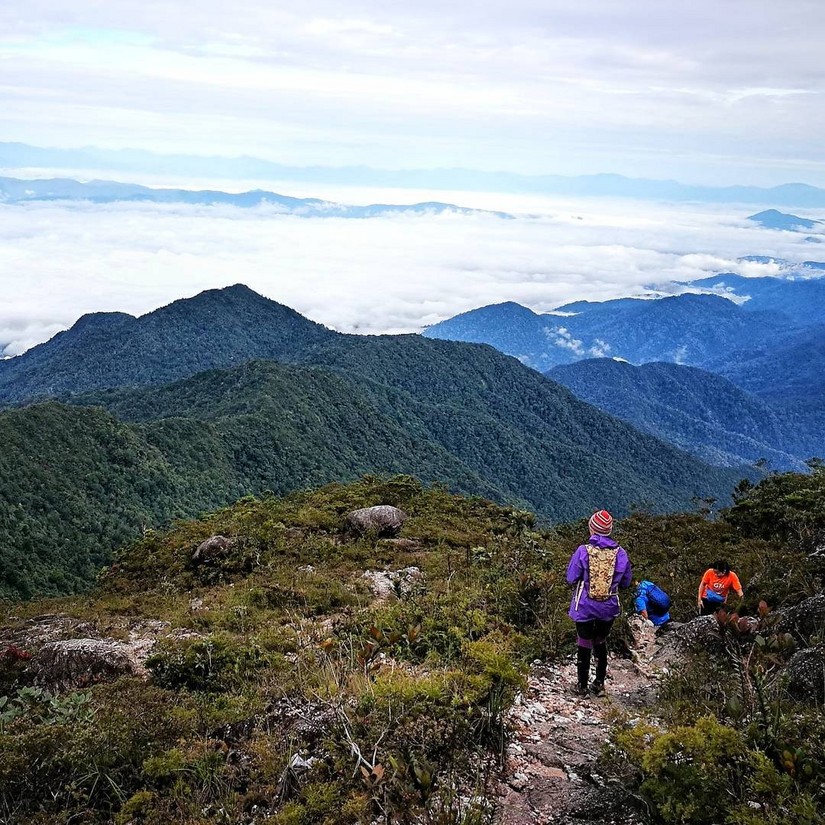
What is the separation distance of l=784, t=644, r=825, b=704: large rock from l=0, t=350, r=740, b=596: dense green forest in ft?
46.4

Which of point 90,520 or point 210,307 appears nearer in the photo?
point 90,520

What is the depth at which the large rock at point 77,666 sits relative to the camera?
8.47 metres

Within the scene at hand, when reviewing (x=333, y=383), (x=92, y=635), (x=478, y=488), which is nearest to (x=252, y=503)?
(x=92, y=635)

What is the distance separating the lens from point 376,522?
16.2 meters

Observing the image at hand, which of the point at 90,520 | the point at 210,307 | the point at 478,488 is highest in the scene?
the point at 210,307

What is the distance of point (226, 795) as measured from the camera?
18.4 feet

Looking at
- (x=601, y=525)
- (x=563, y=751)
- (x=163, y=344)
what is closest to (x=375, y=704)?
(x=563, y=751)

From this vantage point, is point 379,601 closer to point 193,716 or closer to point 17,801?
point 193,716

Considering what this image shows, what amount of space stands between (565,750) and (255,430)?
72.7 metres

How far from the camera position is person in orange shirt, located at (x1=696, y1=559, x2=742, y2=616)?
9.27m

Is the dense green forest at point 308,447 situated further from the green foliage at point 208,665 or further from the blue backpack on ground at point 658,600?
the green foliage at point 208,665

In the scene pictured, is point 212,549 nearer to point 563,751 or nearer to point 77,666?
point 77,666

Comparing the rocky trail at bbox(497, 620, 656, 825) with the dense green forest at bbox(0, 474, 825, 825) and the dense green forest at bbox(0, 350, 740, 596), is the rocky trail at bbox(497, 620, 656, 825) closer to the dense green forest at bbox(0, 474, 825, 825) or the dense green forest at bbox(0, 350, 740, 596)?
the dense green forest at bbox(0, 474, 825, 825)

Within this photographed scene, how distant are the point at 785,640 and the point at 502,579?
561 cm
